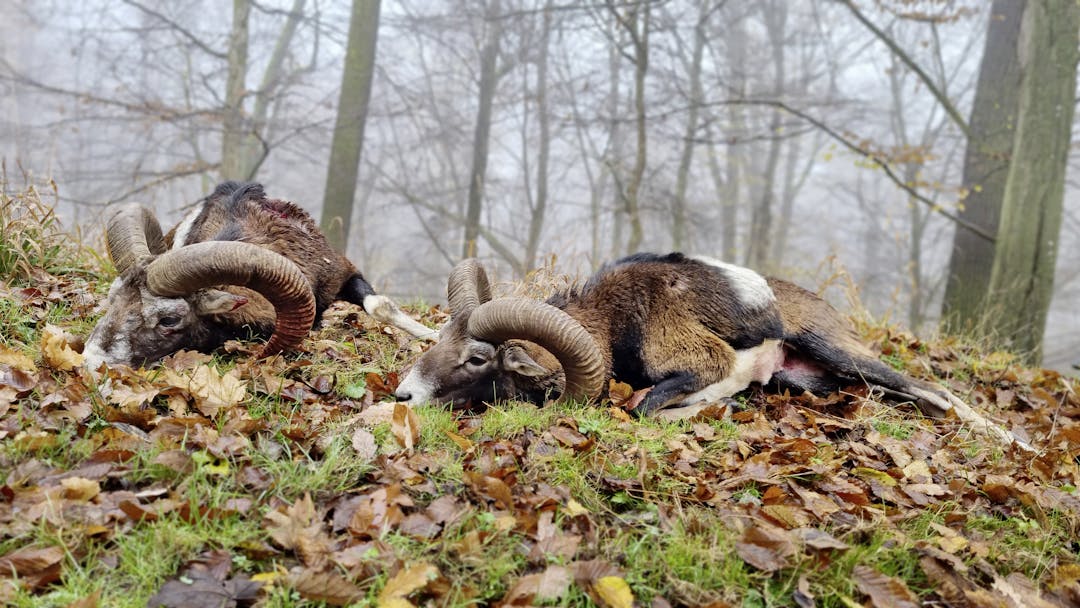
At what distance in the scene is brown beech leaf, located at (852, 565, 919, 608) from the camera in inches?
98.2

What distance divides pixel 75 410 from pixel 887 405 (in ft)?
16.1

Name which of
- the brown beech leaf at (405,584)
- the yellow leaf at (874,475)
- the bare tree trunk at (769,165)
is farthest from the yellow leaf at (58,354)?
the bare tree trunk at (769,165)

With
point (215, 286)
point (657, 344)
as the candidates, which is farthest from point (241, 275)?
point (657, 344)

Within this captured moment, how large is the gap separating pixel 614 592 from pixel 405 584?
2.40ft

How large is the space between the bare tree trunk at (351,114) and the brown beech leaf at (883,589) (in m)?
9.41

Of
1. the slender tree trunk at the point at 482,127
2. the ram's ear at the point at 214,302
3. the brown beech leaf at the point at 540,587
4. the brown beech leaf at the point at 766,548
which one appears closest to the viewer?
the brown beech leaf at the point at 540,587

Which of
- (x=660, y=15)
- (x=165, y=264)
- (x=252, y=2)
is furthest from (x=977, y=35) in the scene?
(x=165, y=264)

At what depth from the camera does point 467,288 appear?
5.05 metres

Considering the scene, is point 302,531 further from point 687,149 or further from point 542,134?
point 687,149

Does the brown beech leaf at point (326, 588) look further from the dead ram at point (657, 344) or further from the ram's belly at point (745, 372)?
the ram's belly at point (745, 372)

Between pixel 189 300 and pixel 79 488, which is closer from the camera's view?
pixel 79 488

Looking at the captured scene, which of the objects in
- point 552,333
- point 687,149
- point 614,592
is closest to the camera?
point 614,592

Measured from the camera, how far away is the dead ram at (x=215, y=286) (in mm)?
4438

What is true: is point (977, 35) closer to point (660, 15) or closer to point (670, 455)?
point (660, 15)
